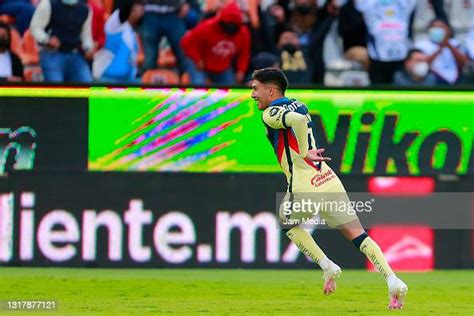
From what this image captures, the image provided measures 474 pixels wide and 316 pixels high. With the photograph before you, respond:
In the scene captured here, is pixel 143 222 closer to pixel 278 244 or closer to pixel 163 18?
pixel 278 244

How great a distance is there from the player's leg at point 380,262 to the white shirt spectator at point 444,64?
6988 mm

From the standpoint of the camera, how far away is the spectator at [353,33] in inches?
674

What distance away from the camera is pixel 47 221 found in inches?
550

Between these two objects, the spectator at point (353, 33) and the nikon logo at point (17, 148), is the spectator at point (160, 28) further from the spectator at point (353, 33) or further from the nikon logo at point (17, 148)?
the nikon logo at point (17, 148)

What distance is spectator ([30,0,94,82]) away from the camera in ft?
50.8

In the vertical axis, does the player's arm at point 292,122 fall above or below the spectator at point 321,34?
below

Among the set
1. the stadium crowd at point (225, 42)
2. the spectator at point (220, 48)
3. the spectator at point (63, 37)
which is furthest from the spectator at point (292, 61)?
the spectator at point (63, 37)

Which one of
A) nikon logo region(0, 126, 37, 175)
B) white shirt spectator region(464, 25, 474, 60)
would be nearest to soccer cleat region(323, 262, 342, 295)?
nikon logo region(0, 126, 37, 175)

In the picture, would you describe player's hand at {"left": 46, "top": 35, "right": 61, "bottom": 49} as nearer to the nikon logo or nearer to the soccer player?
the nikon logo

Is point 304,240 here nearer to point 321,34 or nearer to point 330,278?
point 330,278

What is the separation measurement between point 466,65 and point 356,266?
4.32 m

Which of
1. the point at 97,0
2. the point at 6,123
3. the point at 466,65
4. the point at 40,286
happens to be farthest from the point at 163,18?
the point at 40,286

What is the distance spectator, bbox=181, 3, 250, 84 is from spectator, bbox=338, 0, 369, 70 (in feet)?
5.35


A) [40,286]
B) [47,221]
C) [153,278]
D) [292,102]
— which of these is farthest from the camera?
[47,221]
